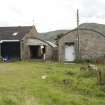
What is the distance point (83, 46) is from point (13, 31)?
431 inches

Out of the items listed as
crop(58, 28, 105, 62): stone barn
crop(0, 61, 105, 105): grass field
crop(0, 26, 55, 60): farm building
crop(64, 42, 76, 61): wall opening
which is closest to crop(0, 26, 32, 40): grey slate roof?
crop(0, 26, 55, 60): farm building

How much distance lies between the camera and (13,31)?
2039 inches

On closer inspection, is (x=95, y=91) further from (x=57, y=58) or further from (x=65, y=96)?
(x=57, y=58)

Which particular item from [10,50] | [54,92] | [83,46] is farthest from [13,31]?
[54,92]

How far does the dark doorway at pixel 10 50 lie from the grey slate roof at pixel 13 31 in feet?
2.93

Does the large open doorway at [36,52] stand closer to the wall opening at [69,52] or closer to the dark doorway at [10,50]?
the dark doorway at [10,50]

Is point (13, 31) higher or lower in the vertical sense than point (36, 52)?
higher

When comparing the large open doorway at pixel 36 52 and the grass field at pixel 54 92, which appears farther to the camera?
the large open doorway at pixel 36 52

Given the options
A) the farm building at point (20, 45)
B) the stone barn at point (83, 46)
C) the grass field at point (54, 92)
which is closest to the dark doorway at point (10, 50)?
the farm building at point (20, 45)

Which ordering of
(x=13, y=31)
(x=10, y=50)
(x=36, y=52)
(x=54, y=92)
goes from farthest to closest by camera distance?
(x=36, y=52), (x=13, y=31), (x=10, y=50), (x=54, y=92)

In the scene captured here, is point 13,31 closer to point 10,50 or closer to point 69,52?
point 10,50

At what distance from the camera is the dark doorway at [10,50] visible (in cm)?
4959

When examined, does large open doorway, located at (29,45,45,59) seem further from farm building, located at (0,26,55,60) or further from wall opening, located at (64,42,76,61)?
wall opening, located at (64,42,76,61)

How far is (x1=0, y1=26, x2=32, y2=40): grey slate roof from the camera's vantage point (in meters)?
49.7
